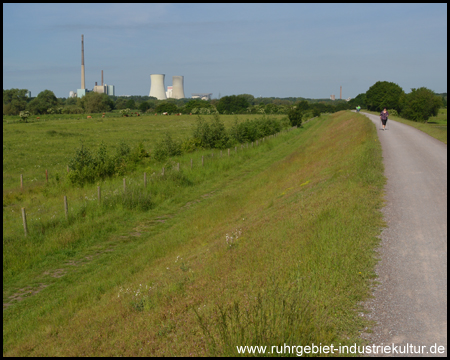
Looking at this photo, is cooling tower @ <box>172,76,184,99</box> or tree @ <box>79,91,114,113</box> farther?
cooling tower @ <box>172,76,184,99</box>

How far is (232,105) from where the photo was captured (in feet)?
506

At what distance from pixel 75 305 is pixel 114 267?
235 cm

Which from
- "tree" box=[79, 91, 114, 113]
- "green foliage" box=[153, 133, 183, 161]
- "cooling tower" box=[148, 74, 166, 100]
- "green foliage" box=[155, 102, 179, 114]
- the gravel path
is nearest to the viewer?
the gravel path

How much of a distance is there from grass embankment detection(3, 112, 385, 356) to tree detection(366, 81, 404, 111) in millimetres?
100670

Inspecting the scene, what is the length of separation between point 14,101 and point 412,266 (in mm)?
134585

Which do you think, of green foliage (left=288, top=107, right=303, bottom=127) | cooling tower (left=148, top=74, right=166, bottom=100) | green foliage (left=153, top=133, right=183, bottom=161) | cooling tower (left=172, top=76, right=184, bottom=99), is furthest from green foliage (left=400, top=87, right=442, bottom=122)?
cooling tower (left=172, top=76, right=184, bottom=99)

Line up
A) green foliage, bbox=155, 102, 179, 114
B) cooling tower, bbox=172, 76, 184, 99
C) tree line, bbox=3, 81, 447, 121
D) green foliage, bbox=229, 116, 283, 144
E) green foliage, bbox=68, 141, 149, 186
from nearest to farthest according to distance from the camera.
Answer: green foliage, bbox=68, 141, 149, 186, green foliage, bbox=229, 116, 283, 144, tree line, bbox=3, 81, 447, 121, green foliage, bbox=155, 102, 179, 114, cooling tower, bbox=172, 76, 184, 99

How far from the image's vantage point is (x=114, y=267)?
11.1 metres

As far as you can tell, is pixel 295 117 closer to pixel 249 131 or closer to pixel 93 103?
pixel 249 131

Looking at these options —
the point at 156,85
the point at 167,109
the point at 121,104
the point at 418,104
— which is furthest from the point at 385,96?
the point at 121,104

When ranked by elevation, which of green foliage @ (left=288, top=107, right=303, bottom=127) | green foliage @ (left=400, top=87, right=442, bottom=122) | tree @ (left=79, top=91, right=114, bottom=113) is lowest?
green foliage @ (left=288, top=107, right=303, bottom=127)

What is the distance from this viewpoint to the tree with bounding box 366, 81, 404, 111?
4112 inches

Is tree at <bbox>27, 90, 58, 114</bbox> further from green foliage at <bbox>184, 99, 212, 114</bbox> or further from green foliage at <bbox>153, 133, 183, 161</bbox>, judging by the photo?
green foliage at <bbox>153, 133, 183, 161</bbox>

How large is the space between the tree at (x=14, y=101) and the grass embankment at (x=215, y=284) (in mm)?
121179
